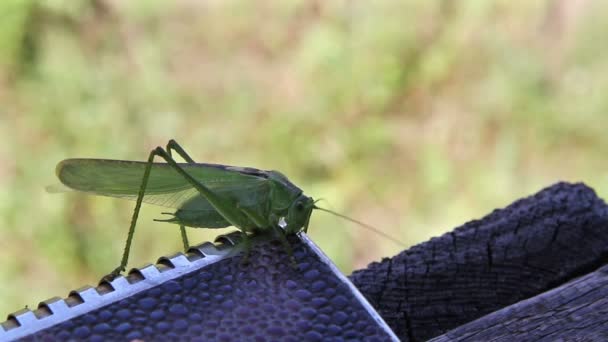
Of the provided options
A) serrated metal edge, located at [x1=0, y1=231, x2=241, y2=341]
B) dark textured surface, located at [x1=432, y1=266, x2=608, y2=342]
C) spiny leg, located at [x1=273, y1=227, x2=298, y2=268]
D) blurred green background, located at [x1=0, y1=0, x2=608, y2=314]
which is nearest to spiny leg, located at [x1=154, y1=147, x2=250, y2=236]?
spiny leg, located at [x1=273, y1=227, x2=298, y2=268]

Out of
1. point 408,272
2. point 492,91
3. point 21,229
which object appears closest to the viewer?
point 408,272

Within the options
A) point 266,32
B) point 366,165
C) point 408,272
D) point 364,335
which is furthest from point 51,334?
point 266,32

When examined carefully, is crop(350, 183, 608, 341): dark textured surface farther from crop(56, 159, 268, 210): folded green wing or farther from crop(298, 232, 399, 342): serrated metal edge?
crop(56, 159, 268, 210): folded green wing

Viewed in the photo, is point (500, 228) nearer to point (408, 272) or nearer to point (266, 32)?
point (408, 272)

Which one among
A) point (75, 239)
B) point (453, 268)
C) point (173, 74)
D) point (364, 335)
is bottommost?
point (364, 335)

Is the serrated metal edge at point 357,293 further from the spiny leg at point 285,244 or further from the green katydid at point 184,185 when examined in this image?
the green katydid at point 184,185

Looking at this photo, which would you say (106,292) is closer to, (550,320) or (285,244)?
(285,244)

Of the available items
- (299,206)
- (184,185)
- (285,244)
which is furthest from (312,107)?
(285,244)

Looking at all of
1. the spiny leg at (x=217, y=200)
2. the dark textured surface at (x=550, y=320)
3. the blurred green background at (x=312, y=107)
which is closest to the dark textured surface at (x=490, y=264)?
the dark textured surface at (x=550, y=320)
